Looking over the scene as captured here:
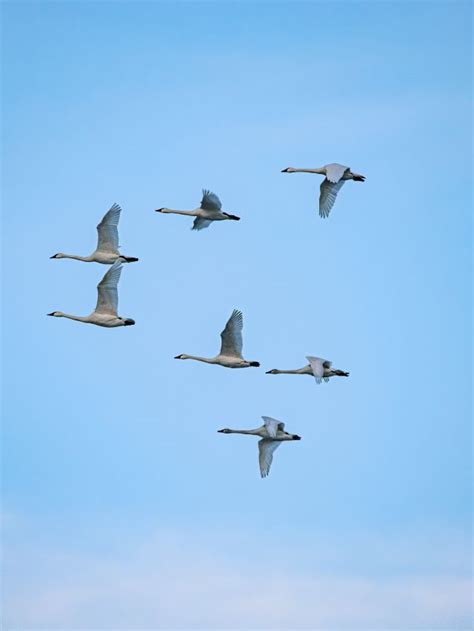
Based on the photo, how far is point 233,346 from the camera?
59.9m

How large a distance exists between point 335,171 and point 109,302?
305 inches

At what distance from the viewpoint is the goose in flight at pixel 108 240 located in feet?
197

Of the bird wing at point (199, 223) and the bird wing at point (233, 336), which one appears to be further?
the bird wing at point (199, 223)

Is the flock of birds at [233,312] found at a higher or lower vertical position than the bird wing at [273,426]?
higher

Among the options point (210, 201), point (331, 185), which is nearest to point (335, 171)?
point (331, 185)

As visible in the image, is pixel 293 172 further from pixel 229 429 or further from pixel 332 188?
pixel 229 429

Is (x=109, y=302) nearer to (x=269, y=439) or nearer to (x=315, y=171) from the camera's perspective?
(x=269, y=439)

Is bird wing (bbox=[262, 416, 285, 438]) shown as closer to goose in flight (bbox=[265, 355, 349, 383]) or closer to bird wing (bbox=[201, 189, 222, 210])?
goose in flight (bbox=[265, 355, 349, 383])

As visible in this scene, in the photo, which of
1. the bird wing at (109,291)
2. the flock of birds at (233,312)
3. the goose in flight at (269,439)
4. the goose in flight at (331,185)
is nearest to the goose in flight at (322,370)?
the flock of birds at (233,312)

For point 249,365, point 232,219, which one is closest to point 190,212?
point 232,219

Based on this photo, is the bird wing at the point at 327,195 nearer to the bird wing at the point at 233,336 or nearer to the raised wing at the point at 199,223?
the bird wing at the point at 233,336

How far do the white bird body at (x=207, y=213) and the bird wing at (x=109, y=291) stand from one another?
440 cm

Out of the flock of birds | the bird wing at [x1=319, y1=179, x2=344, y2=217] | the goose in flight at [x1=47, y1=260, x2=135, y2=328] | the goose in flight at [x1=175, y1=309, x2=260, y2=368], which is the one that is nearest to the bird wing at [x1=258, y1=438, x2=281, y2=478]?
the flock of birds

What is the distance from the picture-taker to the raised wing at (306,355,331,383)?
57.9m
